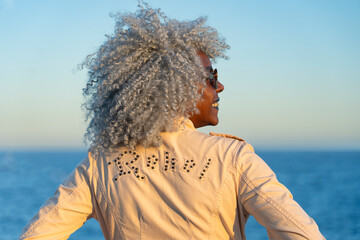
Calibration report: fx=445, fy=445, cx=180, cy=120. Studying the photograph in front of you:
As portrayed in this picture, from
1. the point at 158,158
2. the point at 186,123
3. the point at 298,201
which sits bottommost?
the point at 298,201

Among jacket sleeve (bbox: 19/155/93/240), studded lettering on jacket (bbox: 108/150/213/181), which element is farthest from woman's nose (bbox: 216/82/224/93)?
jacket sleeve (bbox: 19/155/93/240)

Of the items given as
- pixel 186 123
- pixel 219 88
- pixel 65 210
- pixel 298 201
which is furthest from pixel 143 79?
pixel 298 201

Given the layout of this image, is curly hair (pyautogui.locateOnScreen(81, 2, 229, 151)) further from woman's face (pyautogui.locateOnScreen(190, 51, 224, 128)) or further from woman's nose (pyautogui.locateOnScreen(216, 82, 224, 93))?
woman's nose (pyautogui.locateOnScreen(216, 82, 224, 93))

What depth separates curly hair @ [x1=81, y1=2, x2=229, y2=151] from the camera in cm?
186

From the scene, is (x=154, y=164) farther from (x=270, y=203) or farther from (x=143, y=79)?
(x=270, y=203)

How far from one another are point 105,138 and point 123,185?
226 millimetres

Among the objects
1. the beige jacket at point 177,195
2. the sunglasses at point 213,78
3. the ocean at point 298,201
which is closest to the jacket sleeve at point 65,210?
the beige jacket at point 177,195

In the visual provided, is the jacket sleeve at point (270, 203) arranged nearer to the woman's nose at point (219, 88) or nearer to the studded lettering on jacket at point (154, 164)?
the studded lettering on jacket at point (154, 164)

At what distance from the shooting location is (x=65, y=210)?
1.93 meters

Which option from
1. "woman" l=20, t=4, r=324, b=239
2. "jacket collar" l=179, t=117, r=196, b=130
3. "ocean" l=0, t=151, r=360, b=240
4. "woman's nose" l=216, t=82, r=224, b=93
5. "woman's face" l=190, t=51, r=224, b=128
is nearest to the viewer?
"woman" l=20, t=4, r=324, b=239

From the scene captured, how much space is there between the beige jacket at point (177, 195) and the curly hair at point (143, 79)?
9 cm

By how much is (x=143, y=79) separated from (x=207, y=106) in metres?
0.34

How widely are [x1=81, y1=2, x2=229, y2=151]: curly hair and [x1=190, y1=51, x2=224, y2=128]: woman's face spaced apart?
0.05 metres

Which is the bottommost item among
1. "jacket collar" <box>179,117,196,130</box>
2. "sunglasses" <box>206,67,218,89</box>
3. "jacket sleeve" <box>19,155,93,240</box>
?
"jacket sleeve" <box>19,155,93,240</box>
